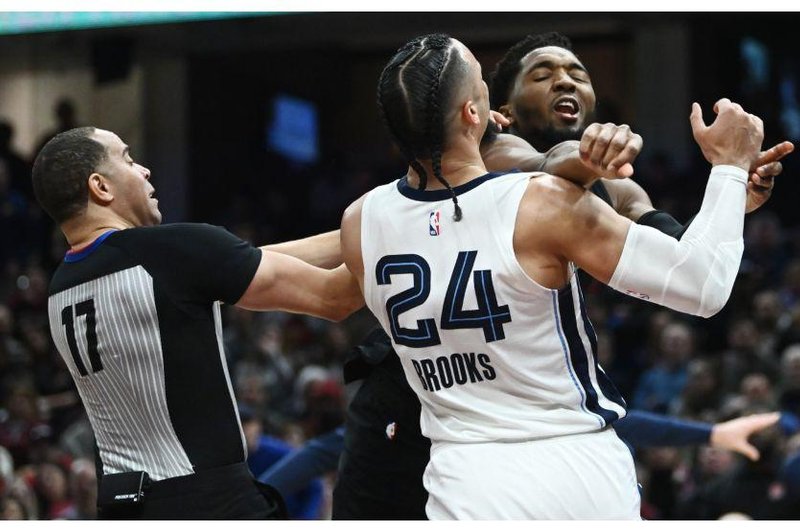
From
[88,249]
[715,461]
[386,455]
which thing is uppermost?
[88,249]

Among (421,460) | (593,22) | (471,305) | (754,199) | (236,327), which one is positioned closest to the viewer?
(471,305)

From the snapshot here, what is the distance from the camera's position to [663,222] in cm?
316

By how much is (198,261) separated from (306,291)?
0.28 m

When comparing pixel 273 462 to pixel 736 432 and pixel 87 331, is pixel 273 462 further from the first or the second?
pixel 87 331

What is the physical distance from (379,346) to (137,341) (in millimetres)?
977

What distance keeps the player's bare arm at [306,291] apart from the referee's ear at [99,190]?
0.43m

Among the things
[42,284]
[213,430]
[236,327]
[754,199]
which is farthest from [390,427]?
[42,284]

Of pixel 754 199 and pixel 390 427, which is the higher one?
pixel 754 199

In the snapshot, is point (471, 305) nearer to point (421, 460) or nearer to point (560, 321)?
point (560, 321)

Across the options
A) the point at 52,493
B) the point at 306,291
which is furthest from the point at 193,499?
the point at 52,493

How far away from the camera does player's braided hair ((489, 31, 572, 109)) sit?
3760 millimetres

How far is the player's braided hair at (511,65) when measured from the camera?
3.76m

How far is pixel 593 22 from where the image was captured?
46.2ft

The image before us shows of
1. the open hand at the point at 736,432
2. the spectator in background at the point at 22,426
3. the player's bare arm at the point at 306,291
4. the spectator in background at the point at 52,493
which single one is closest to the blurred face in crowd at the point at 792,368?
the open hand at the point at 736,432
